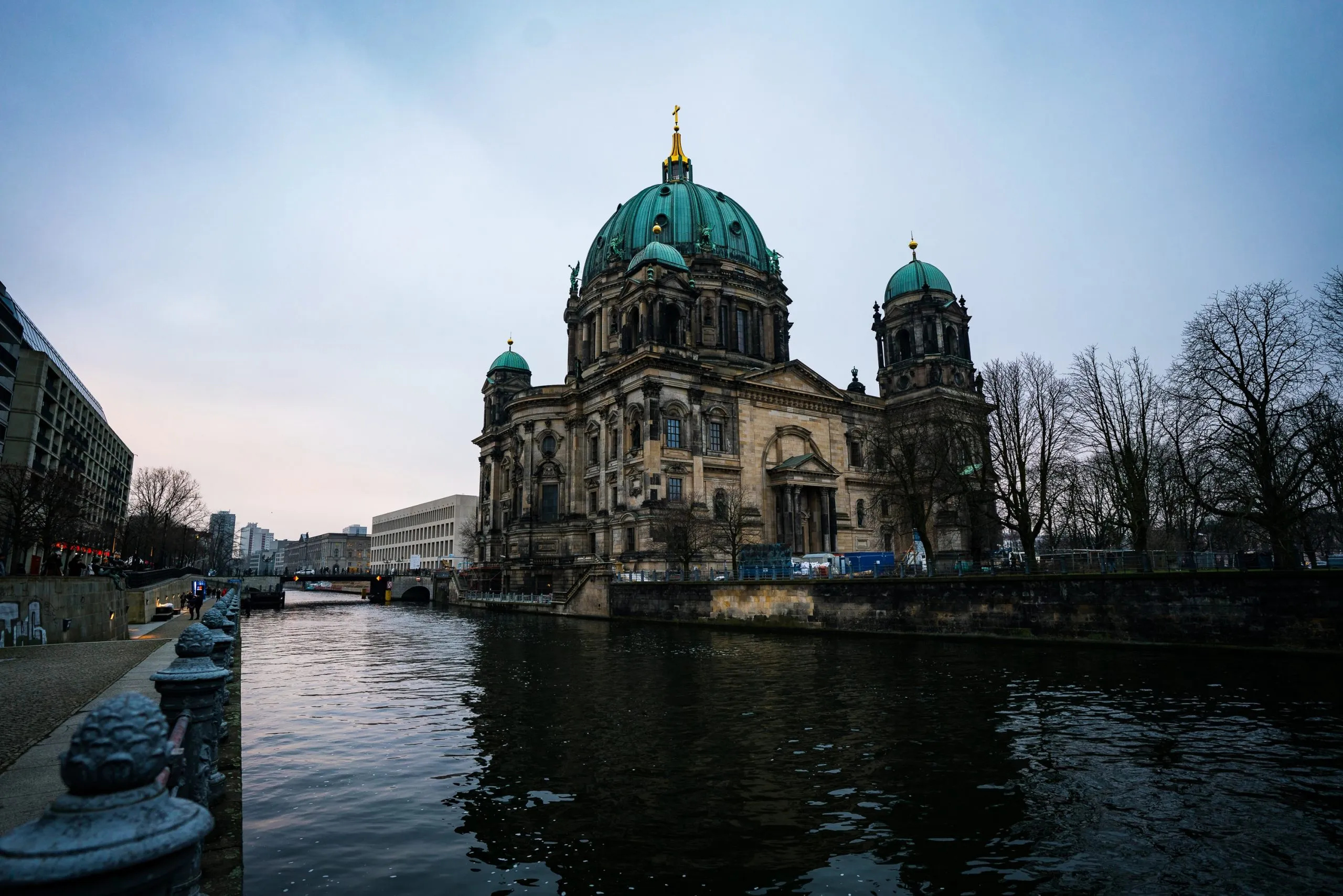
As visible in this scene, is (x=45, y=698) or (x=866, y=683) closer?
(x=45, y=698)

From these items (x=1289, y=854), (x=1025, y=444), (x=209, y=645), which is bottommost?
(x=1289, y=854)

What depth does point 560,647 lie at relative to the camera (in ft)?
103

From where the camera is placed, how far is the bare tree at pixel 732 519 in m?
53.1

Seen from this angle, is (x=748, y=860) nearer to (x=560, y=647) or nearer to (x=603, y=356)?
(x=560, y=647)

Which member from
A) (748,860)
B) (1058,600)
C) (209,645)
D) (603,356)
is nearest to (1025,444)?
(1058,600)

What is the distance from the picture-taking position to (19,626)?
83.8 ft

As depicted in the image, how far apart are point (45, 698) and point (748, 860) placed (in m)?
13.7

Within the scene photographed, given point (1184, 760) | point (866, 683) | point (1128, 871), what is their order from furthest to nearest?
1. point (866, 683)
2. point (1184, 760)
3. point (1128, 871)

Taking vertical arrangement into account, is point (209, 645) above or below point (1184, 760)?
above

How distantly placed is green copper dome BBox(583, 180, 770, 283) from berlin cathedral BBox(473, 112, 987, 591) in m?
0.18

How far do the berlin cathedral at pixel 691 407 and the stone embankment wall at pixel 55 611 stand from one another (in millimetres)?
33010

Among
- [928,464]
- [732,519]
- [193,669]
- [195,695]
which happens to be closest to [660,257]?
[732,519]

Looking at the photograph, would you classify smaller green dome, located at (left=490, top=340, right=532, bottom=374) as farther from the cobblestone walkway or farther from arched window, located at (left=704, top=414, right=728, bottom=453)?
the cobblestone walkway

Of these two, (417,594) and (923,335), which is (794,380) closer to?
(923,335)
